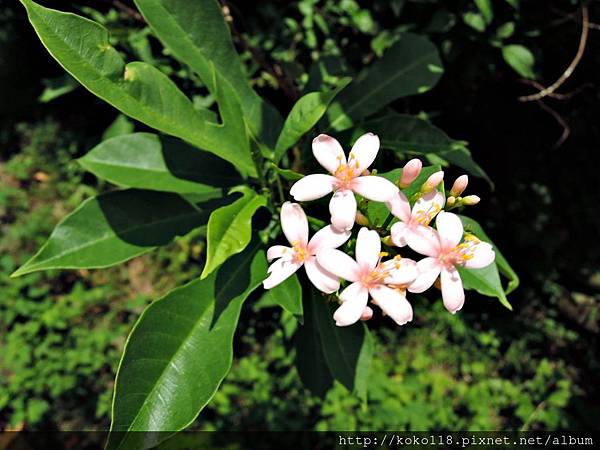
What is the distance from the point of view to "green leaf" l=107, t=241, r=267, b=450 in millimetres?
1046

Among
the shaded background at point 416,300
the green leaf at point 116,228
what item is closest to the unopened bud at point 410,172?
the green leaf at point 116,228

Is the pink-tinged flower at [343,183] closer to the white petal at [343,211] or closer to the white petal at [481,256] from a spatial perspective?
the white petal at [343,211]

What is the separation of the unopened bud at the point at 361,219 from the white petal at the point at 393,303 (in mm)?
139

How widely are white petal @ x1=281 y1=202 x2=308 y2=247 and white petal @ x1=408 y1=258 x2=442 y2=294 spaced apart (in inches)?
8.7

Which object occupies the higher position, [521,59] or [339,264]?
[339,264]

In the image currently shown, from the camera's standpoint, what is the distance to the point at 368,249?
0.93m

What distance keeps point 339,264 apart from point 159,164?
2.38 ft

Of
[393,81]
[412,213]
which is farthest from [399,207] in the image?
[393,81]

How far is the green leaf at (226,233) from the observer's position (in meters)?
0.93

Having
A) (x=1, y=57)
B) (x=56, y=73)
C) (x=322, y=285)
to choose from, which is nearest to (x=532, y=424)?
(x=322, y=285)

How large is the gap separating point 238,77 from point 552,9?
114 cm

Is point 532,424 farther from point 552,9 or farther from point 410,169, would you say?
point 410,169

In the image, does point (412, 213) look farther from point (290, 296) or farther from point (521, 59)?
point (521, 59)

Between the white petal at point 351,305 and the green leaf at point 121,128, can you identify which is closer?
the white petal at point 351,305
